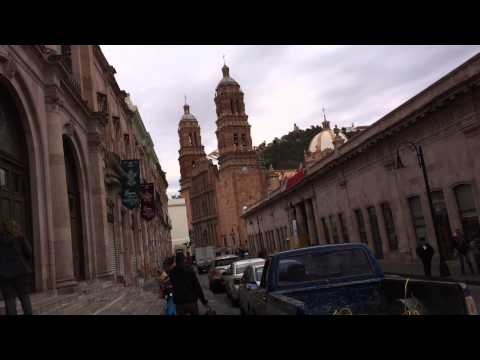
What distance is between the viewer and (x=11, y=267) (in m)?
6.19

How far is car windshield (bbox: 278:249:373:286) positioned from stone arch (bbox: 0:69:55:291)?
7.19 metres

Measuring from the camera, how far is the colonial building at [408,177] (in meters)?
17.6

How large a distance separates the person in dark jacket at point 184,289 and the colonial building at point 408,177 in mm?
13877

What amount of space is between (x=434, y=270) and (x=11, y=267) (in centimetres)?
1779

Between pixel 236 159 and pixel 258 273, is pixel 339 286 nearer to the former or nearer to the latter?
pixel 258 273

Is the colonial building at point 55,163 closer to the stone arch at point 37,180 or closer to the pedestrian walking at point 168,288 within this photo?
the stone arch at point 37,180

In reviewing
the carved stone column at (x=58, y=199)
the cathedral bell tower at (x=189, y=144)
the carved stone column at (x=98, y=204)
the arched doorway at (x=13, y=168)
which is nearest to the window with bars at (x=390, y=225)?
the carved stone column at (x=98, y=204)

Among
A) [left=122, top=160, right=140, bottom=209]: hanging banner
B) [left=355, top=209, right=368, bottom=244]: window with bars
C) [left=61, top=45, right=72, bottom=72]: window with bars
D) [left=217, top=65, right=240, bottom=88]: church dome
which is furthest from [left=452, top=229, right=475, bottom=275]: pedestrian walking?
[left=217, top=65, right=240, bottom=88]: church dome

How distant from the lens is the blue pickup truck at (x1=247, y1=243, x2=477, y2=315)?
5.17 metres

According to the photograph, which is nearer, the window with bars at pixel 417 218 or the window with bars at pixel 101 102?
the window with bars at pixel 101 102

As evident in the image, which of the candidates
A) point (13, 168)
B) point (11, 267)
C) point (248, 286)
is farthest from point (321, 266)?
point (13, 168)
